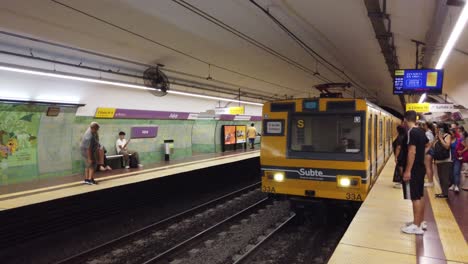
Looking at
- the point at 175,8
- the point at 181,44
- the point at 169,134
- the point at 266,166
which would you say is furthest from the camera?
the point at 169,134

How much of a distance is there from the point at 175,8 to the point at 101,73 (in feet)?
15.9

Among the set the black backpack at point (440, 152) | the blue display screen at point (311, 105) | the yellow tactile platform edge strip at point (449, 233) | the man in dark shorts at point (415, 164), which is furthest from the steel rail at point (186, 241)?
the black backpack at point (440, 152)

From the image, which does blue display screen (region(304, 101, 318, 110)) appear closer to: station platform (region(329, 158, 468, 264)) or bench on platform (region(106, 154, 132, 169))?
Result: station platform (region(329, 158, 468, 264))

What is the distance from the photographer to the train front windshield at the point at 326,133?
5.77 metres

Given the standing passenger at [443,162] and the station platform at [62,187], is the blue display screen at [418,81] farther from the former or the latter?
the station platform at [62,187]

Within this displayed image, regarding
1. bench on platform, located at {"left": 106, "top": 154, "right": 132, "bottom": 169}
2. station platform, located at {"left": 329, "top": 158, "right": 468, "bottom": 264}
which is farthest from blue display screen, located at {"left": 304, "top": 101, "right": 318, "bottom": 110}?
bench on platform, located at {"left": 106, "top": 154, "right": 132, "bottom": 169}

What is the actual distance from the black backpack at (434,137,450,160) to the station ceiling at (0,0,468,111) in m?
2.35

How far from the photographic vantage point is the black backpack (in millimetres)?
6480

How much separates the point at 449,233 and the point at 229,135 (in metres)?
15.0

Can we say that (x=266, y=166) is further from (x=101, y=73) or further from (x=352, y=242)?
(x=101, y=73)

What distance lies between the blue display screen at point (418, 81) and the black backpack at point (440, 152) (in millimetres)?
2845

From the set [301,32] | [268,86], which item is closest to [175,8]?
[301,32]

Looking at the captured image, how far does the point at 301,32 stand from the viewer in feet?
25.2

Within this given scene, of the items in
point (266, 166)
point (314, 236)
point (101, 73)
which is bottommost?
point (314, 236)
